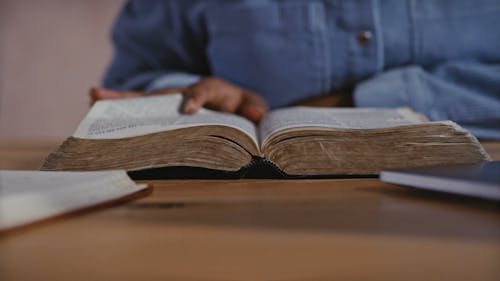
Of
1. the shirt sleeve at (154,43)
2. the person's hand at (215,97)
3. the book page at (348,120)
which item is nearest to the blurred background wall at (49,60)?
the shirt sleeve at (154,43)

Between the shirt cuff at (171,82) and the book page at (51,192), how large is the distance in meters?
0.68

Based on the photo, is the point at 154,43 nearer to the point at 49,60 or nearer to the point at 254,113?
the point at 254,113

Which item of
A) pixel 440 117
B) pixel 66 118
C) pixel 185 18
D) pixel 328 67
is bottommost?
pixel 440 117

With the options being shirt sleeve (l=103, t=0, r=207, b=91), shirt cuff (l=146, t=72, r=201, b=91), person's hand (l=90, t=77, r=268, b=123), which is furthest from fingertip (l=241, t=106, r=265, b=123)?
shirt sleeve (l=103, t=0, r=207, b=91)

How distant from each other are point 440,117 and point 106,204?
0.76m

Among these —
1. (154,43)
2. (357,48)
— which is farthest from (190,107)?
(154,43)

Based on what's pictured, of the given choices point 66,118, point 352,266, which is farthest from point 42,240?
point 66,118

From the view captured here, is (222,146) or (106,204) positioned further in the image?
(222,146)

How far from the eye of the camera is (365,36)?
109cm

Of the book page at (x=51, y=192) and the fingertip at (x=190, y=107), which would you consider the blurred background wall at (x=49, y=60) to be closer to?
the fingertip at (x=190, y=107)

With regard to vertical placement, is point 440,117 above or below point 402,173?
above

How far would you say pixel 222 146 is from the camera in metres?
0.54

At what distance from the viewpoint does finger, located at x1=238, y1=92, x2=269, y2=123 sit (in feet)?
3.02

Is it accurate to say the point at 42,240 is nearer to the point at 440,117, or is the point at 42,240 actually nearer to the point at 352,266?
the point at 352,266
